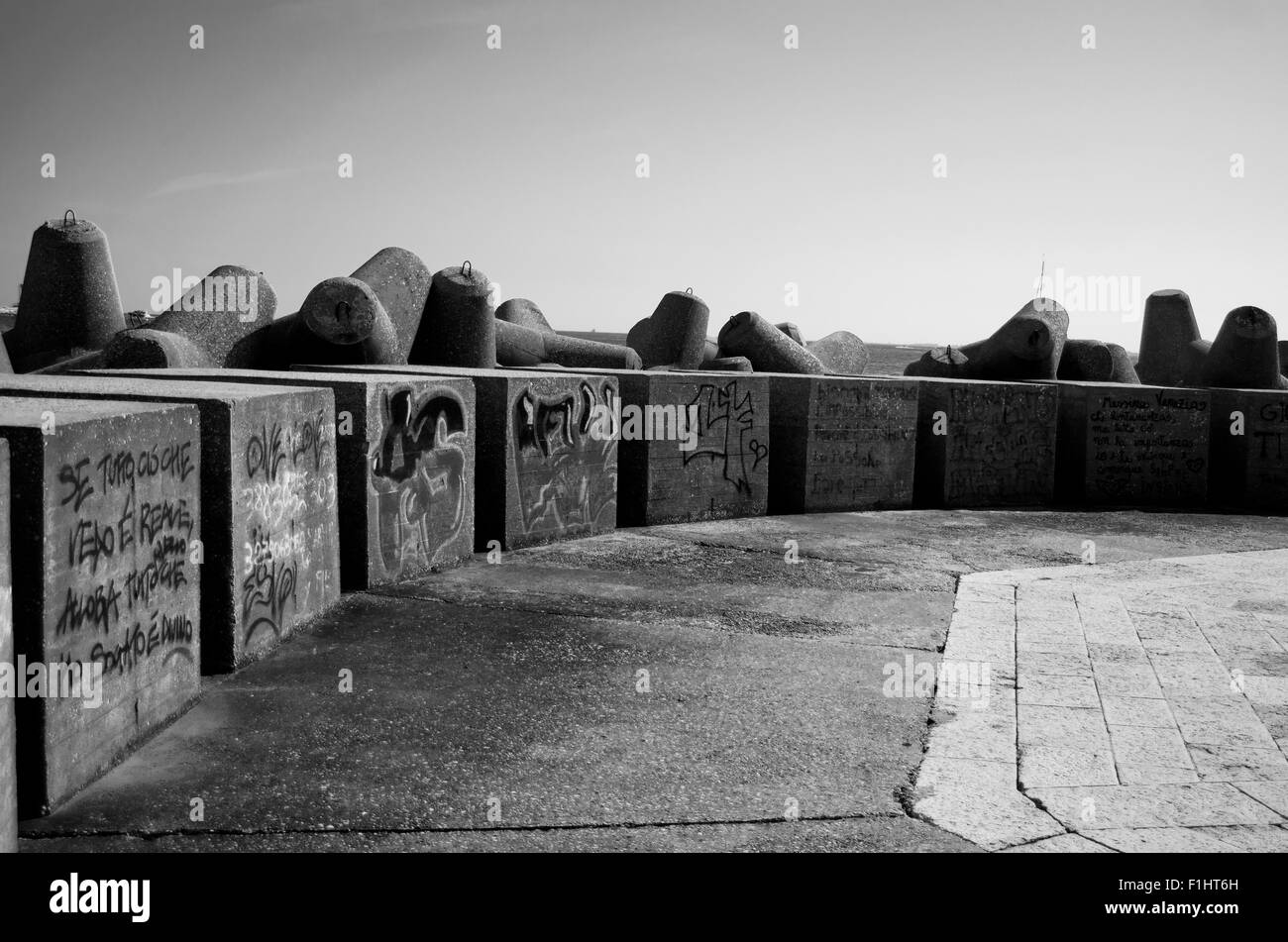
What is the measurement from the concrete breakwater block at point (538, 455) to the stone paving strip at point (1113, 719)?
119 inches

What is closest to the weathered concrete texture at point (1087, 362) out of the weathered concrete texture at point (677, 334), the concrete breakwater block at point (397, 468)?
the weathered concrete texture at point (677, 334)

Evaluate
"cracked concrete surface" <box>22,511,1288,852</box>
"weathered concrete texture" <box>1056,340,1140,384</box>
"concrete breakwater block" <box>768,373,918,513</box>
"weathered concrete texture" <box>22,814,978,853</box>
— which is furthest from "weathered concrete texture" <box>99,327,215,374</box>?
"weathered concrete texture" <box>1056,340,1140,384</box>

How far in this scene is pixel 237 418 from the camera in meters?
4.98

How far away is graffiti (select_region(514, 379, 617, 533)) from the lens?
818 cm

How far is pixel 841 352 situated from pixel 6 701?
51.3 ft

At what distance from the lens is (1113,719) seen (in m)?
4.82

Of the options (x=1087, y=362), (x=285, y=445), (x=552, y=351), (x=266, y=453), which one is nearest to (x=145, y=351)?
(x=285, y=445)

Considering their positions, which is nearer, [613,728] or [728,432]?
[613,728]

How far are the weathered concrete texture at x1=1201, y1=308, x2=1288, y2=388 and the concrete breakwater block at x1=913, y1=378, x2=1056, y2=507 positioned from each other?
3407 millimetres

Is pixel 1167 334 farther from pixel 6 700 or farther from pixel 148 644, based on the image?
pixel 6 700

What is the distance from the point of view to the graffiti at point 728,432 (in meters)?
9.86

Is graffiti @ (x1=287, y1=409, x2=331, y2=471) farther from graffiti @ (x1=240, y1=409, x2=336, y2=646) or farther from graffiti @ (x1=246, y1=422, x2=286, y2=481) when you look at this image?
graffiti @ (x1=246, y1=422, x2=286, y2=481)

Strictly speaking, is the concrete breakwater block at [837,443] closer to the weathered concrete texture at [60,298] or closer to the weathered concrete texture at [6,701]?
the weathered concrete texture at [60,298]
